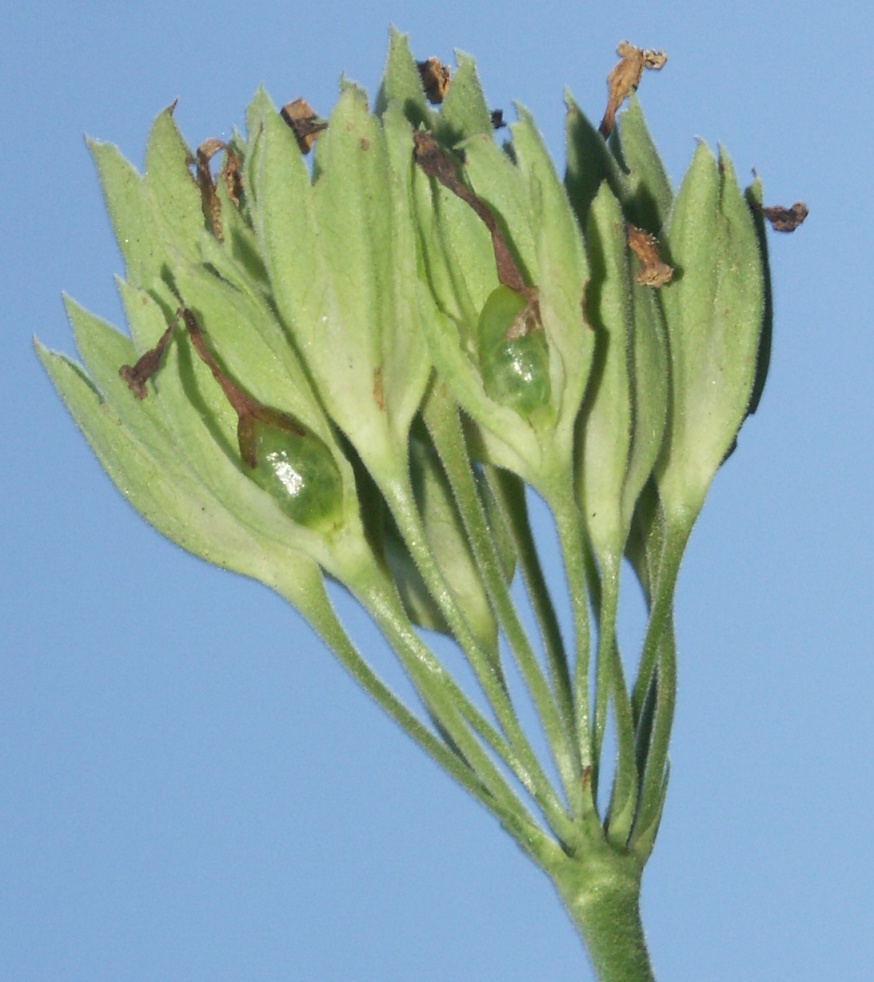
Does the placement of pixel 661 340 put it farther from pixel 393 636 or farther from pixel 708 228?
pixel 393 636

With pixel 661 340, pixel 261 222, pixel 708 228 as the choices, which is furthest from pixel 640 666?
pixel 261 222

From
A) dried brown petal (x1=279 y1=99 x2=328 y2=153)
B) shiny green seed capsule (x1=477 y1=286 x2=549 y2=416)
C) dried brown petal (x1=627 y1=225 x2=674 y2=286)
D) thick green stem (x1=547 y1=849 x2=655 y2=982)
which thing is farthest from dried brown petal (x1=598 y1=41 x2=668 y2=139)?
thick green stem (x1=547 y1=849 x2=655 y2=982)

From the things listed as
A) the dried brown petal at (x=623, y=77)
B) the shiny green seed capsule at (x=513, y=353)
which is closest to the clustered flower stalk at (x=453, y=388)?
the shiny green seed capsule at (x=513, y=353)

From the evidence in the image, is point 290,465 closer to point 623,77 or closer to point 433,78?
point 433,78

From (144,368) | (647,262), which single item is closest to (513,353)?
(647,262)

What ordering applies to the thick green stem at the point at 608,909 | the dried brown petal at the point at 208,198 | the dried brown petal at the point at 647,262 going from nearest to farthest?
1. the thick green stem at the point at 608,909
2. the dried brown petal at the point at 647,262
3. the dried brown petal at the point at 208,198

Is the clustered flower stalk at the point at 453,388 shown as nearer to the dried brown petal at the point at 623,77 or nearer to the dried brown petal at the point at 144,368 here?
the dried brown petal at the point at 144,368

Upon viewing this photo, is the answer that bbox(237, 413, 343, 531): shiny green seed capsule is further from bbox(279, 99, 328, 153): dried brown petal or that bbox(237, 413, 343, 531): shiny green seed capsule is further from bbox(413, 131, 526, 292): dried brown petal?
bbox(279, 99, 328, 153): dried brown petal
